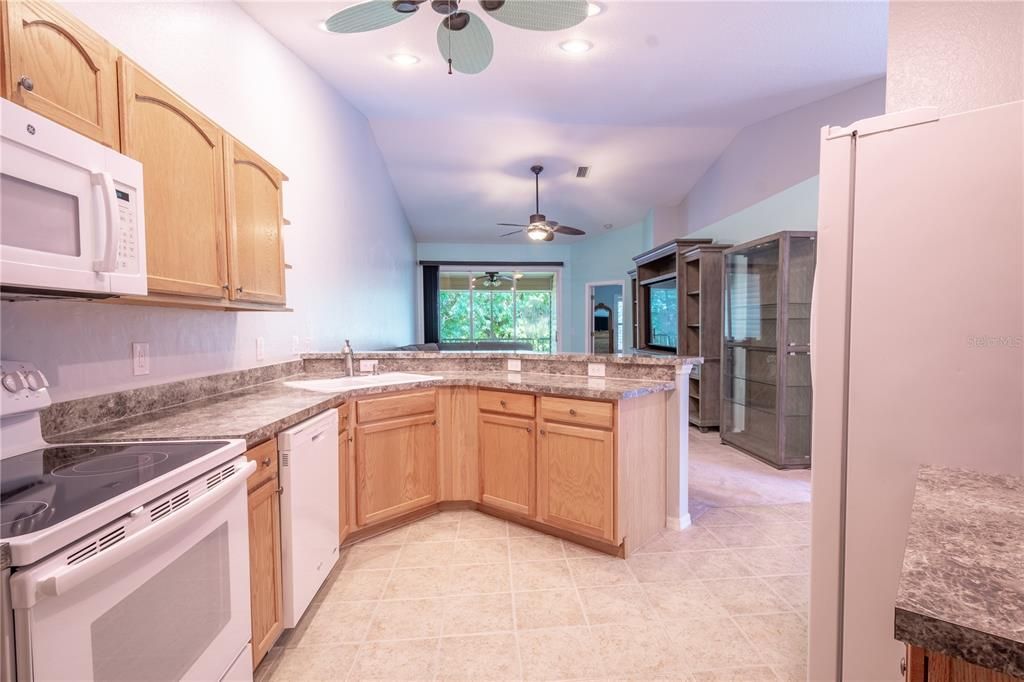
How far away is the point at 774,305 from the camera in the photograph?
13.3 feet

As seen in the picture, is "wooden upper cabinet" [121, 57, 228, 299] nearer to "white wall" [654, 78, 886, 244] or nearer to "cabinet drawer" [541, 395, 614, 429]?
"cabinet drawer" [541, 395, 614, 429]

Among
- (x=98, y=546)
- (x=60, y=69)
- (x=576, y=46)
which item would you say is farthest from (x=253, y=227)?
(x=576, y=46)

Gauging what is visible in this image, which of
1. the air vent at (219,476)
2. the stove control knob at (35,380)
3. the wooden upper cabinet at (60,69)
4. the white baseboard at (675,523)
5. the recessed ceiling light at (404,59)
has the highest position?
the recessed ceiling light at (404,59)

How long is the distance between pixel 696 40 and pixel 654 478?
277 cm

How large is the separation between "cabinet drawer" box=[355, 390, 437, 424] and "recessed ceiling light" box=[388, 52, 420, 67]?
2.31 meters

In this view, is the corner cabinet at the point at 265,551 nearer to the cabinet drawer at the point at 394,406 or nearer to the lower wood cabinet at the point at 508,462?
the cabinet drawer at the point at 394,406

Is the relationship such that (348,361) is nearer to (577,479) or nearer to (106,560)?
(577,479)

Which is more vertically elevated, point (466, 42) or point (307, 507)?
point (466, 42)

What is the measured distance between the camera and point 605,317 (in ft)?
26.4

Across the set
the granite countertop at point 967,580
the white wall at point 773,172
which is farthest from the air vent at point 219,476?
the white wall at point 773,172

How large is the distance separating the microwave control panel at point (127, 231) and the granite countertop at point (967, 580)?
1761mm

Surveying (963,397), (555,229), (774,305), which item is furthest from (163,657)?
(555,229)

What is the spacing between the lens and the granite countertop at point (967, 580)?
47cm

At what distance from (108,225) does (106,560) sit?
83cm
